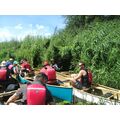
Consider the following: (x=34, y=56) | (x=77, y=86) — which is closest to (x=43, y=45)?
(x=34, y=56)

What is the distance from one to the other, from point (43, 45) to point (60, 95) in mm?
9734

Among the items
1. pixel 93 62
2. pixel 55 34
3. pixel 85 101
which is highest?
pixel 55 34

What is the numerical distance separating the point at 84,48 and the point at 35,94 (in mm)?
7631

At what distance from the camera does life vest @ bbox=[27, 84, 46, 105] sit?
282 inches

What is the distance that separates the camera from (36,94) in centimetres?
732

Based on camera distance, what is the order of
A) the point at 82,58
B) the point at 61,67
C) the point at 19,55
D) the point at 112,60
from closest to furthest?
the point at 112,60 → the point at 82,58 → the point at 61,67 → the point at 19,55

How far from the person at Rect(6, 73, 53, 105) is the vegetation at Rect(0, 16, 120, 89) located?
568 cm

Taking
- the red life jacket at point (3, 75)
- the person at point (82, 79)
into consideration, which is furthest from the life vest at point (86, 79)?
the red life jacket at point (3, 75)

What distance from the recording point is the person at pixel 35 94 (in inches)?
281

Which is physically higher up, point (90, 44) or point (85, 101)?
point (90, 44)

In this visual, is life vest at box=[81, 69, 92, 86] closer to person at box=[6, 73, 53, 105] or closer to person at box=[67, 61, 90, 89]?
person at box=[67, 61, 90, 89]
